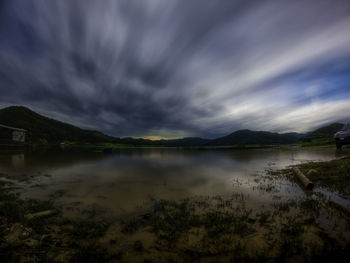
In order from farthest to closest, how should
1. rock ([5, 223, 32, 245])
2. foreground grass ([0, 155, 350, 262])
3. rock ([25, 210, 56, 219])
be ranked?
rock ([25, 210, 56, 219]) → rock ([5, 223, 32, 245]) → foreground grass ([0, 155, 350, 262])

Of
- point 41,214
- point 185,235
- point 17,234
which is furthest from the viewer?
point 41,214

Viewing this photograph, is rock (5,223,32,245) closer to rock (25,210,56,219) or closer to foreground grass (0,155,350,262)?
foreground grass (0,155,350,262)

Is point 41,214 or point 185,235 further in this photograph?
point 41,214

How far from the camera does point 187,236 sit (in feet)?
15.9

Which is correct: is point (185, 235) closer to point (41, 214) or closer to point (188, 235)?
→ point (188, 235)

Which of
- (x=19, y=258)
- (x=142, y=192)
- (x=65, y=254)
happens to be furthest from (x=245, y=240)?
(x=142, y=192)

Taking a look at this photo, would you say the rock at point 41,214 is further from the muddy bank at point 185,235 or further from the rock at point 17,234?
the rock at point 17,234

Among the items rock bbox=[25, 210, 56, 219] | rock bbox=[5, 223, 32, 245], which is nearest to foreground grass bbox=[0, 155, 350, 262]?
rock bbox=[5, 223, 32, 245]

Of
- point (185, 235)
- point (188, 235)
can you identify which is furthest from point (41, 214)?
point (188, 235)

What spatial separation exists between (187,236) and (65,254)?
3.83m

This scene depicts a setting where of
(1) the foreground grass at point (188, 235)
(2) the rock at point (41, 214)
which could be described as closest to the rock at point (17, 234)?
(1) the foreground grass at point (188, 235)

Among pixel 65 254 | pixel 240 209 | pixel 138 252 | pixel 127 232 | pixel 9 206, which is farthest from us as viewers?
pixel 240 209

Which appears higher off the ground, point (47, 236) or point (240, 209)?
point (47, 236)

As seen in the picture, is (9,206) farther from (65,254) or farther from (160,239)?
(160,239)
